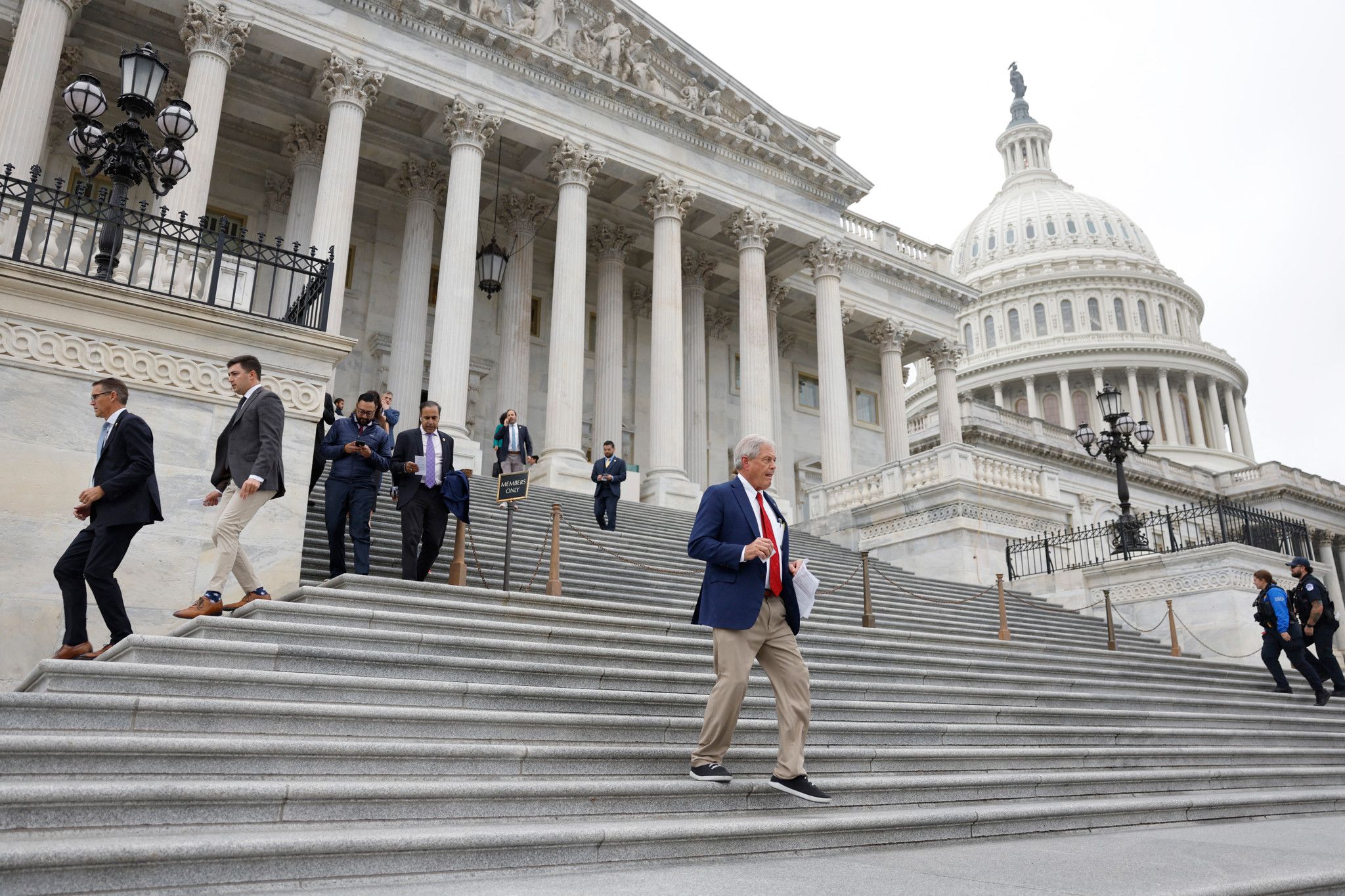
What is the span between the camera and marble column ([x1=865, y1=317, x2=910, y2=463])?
31.1 metres

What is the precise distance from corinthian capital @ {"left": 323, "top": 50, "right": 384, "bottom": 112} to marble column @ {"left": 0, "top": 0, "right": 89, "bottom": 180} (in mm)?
4805

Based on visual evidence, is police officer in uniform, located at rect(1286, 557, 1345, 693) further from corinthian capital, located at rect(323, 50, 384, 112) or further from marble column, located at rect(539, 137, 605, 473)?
corinthian capital, located at rect(323, 50, 384, 112)

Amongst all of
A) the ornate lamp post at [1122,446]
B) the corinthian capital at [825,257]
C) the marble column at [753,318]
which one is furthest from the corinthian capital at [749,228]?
the ornate lamp post at [1122,446]

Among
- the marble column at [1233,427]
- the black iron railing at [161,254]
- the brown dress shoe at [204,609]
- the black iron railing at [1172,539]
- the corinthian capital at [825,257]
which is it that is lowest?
the brown dress shoe at [204,609]

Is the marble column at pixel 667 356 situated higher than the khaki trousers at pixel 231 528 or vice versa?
the marble column at pixel 667 356

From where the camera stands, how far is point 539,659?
302 inches

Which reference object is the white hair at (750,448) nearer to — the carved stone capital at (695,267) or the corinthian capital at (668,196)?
the corinthian capital at (668,196)

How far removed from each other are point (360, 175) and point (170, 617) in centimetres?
2060

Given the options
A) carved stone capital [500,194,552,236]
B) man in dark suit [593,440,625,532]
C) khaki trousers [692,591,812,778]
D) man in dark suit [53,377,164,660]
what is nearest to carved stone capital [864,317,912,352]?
carved stone capital [500,194,552,236]

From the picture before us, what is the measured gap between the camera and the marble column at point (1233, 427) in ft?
257

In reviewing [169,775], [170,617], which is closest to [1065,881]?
[169,775]

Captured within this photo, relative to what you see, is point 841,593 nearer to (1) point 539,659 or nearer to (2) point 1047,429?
(1) point 539,659

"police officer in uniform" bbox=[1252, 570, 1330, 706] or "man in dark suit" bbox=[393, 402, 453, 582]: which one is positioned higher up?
"man in dark suit" bbox=[393, 402, 453, 582]

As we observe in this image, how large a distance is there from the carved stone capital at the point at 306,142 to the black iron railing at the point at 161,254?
1312 centimetres
